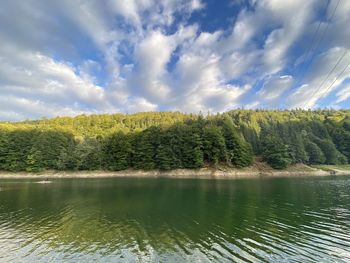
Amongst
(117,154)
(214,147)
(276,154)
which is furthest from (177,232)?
(276,154)

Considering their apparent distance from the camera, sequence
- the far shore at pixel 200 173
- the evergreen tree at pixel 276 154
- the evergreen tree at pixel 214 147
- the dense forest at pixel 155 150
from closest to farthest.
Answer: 1. the far shore at pixel 200 173
2. the evergreen tree at pixel 276 154
3. the dense forest at pixel 155 150
4. the evergreen tree at pixel 214 147

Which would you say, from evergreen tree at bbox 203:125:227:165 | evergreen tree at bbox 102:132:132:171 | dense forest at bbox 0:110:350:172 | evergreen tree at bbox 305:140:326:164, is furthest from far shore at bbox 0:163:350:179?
evergreen tree at bbox 305:140:326:164

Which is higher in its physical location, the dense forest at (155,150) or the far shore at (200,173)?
the dense forest at (155,150)

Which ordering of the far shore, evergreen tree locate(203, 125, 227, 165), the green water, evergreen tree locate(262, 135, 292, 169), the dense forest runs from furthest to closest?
1. evergreen tree locate(203, 125, 227, 165)
2. the dense forest
3. evergreen tree locate(262, 135, 292, 169)
4. the far shore
5. the green water

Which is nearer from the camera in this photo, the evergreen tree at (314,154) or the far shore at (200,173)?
the far shore at (200,173)

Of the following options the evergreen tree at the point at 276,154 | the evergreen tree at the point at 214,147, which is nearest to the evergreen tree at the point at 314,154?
the evergreen tree at the point at 276,154

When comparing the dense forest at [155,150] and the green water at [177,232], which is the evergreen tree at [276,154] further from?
the green water at [177,232]

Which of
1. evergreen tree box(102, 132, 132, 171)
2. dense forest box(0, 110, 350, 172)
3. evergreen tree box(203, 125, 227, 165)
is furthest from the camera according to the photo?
evergreen tree box(102, 132, 132, 171)

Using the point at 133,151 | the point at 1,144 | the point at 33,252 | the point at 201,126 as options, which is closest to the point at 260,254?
the point at 33,252

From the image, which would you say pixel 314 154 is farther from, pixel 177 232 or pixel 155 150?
pixel 177 232

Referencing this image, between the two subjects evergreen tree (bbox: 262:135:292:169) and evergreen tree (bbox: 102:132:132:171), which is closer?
evergreen tree (bbox: 262:135:292:169)

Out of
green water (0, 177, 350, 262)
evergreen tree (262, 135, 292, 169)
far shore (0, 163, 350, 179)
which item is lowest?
green water (0, 177, 350, 262)

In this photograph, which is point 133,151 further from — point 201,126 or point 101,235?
point 101,235

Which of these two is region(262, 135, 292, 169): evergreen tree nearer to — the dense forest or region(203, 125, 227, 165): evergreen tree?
the dense forest
